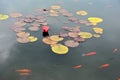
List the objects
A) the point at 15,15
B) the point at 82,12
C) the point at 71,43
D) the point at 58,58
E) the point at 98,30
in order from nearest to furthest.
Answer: the point at 58,58, the point at 71,43, the point at 98,30, the point at 15,15, the point at 82,12

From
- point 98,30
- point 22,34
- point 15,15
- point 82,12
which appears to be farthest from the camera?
point 82,12

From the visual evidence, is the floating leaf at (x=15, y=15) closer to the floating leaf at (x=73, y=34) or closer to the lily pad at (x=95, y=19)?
the floating leaf at (x=73, y=34)

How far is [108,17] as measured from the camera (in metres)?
4.37

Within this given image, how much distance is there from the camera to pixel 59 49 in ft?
11.2

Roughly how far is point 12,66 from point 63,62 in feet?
2.16

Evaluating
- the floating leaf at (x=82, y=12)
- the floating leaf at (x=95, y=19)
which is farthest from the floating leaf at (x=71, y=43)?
the floating leaf at (x=82, y=12)

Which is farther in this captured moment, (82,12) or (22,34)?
(82,12)

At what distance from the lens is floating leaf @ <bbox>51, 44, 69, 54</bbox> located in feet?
11.1

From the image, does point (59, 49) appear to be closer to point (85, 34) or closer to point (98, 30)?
point (85, 34)

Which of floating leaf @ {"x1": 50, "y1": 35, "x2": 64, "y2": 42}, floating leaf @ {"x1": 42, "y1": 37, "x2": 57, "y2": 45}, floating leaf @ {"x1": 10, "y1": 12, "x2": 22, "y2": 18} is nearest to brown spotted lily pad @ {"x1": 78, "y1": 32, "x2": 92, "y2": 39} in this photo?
floating leaf @ {"x1": 50, "y1": 35, "x2": 64, "y2": 42}

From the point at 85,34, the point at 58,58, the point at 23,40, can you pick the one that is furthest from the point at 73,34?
the point at 23,40

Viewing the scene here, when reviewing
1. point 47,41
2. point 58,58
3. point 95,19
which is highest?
point 95,19

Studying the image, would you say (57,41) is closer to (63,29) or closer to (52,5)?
(63,29)

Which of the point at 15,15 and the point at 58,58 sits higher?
the point at 15,15
